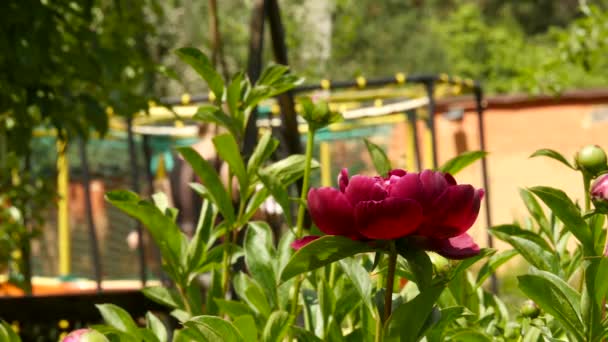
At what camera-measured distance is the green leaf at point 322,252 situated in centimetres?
53

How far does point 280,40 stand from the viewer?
127 centimetres

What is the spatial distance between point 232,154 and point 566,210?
10.8 inches

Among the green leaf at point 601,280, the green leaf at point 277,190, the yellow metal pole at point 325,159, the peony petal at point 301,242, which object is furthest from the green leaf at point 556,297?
the yellow metal pole at point 325,159

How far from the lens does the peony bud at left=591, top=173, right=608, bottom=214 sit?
23.3 inches

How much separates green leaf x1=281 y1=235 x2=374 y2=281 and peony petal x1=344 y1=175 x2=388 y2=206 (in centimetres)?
2

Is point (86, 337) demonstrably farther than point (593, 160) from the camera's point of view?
No

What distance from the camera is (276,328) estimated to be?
635mm

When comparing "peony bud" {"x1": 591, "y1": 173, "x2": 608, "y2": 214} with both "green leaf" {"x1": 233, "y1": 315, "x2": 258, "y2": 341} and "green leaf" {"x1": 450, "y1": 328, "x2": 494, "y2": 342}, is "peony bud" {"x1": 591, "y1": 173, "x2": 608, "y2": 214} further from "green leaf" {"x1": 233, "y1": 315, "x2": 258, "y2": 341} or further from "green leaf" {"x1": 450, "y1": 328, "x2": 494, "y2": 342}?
"green leaf" {"x1": 233, "y1": 315, "x2": 258, "y2": 341}

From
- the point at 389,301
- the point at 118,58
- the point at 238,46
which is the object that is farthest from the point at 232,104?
the point at 238,46

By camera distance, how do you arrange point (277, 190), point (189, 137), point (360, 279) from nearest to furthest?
point (360, 279), point (277, 190), point (189, 137)

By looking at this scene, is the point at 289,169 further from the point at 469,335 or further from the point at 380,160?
the point at 469,335

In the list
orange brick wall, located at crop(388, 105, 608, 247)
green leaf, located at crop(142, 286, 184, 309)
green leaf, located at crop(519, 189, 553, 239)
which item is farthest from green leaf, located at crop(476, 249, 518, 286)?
orange brick wall, located at crop(388, 105, 608, 247)

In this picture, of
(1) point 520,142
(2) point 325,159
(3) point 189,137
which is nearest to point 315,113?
(3) point 189,137

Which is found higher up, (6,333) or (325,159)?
(6,333)
